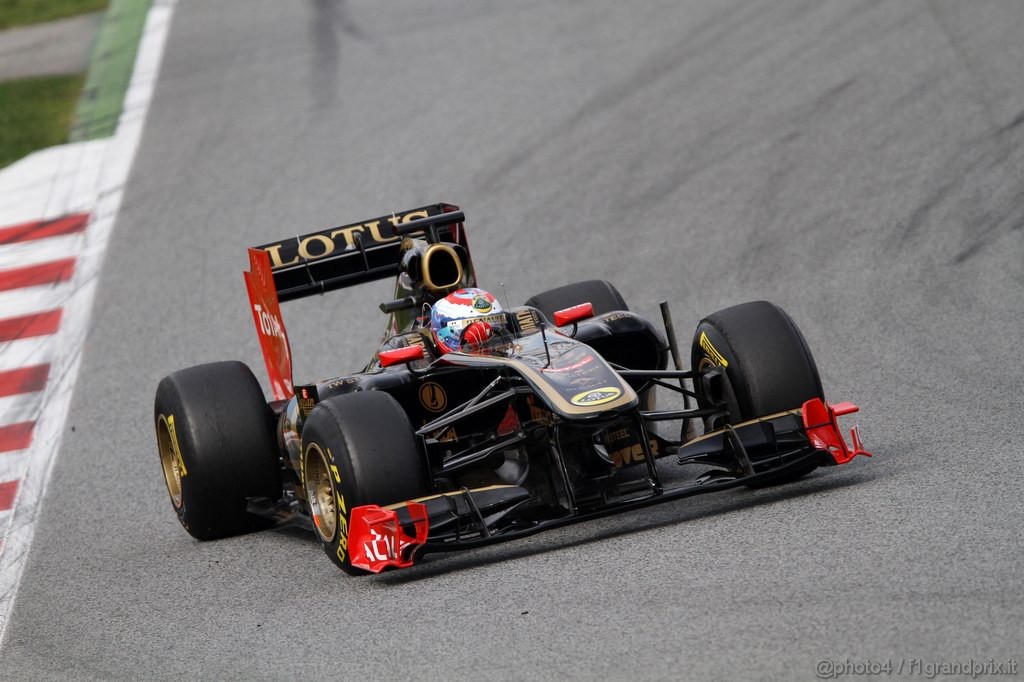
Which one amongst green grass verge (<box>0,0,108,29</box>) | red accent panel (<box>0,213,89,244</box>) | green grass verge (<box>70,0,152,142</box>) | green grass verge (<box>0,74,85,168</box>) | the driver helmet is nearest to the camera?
the driver helmet

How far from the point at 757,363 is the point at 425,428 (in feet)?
5.97

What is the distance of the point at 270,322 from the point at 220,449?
101 centimetres

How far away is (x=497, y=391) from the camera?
7.93 metres

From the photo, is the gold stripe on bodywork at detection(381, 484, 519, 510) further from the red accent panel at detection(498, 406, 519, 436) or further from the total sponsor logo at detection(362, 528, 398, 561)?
the red accent panel at detection(498, 406, 519, 436)

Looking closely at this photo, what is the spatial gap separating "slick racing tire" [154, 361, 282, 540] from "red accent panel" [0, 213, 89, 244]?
A: 6.75m

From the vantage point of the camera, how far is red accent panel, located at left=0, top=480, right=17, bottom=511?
10.1 metres

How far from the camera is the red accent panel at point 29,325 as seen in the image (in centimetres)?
1296

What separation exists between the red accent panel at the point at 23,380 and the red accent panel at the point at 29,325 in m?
0.64

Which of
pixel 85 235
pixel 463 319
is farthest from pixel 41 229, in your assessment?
pixel 463 319

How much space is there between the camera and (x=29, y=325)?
43.3 feet

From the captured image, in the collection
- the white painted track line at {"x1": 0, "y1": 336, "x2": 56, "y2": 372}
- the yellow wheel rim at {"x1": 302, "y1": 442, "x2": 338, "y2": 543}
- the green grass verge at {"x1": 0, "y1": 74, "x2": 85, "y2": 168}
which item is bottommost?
the yellow wheel rim at {"x1": 302, "y1": 442, "x2": 338, "y2": 543}

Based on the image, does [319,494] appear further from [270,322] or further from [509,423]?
[270,322]

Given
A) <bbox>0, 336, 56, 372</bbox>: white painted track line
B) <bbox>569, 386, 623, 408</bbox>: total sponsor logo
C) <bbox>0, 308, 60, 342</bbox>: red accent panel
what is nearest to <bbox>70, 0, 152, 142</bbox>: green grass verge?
<bbox>0, 308, 60, 342</bbox>: red accent panel

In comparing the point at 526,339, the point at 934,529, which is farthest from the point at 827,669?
the point at 526,339
